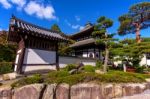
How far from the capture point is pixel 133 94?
8602mm

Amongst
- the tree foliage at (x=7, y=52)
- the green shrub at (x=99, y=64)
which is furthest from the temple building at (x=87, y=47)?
the tree foliage at (x=7, y=52)

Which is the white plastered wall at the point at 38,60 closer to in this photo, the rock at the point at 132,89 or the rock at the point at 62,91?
the rock at the point at 62,91

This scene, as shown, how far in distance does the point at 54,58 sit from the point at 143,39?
11.6 meters

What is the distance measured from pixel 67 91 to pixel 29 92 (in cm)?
188

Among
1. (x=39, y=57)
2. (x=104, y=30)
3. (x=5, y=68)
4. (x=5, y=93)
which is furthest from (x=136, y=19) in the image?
(x=5, y=93)

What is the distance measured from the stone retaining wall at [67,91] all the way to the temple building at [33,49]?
4.35 meters

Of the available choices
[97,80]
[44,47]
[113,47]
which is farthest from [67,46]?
[97,80]

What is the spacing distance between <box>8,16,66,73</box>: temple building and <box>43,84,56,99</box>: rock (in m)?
5.03

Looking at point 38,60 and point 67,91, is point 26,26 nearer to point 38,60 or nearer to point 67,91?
point 38,60

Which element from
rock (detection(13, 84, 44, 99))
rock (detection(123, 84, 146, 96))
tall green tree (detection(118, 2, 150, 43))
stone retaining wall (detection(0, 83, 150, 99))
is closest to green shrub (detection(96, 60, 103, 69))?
tall green tree (detection(118, 2, 150, 43))

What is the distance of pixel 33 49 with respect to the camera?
13648 mm

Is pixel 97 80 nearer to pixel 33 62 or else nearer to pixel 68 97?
pixel 68 97

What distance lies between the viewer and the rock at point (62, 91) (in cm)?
A: 818

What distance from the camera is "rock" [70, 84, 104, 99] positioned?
7.99 meters
